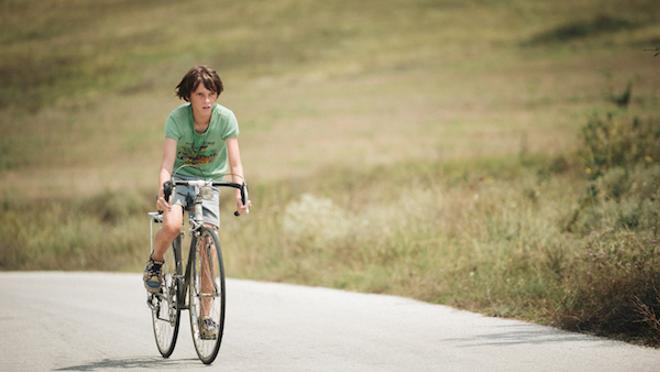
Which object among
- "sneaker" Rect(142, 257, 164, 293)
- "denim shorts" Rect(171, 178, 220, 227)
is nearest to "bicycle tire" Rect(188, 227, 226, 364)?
"denim shorts" Rect(171, 178, 220, 227)

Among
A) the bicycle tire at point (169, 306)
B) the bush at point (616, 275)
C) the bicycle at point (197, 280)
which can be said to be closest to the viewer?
the bicycle at point (197, 280)

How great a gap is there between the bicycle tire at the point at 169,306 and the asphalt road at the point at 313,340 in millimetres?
165

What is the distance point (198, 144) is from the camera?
32.2 ft

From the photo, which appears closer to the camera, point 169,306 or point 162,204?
point 162,204

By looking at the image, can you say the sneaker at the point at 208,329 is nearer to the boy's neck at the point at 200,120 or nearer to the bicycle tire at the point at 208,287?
the bicycle tire at the point at 208,287

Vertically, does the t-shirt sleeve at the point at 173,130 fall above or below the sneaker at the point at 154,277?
above

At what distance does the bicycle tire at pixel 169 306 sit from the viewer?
9930 millimetres

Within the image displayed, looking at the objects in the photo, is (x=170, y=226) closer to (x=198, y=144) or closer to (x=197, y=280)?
(x=197, y=280)

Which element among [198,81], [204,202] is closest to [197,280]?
[204,202]

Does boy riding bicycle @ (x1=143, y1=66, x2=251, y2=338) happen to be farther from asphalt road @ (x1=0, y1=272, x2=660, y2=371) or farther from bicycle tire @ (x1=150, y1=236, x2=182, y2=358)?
asphalt road @ (x1=0, y1=272, x2=660, y2=371)

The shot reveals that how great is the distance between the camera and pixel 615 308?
10.6 meters

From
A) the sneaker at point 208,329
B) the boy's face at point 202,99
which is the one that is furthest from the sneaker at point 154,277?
the boy's face at point 202,99

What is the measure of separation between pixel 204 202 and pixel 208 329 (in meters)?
1.03

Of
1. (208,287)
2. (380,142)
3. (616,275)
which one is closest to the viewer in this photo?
(208,287)
